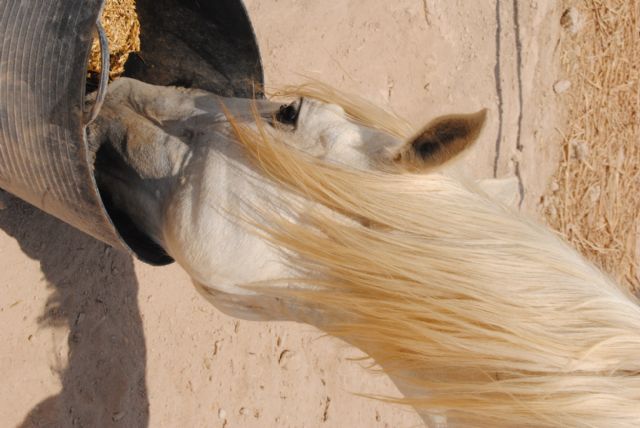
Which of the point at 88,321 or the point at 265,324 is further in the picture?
the point at 265,324

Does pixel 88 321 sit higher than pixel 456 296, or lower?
lower

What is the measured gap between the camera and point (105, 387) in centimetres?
206

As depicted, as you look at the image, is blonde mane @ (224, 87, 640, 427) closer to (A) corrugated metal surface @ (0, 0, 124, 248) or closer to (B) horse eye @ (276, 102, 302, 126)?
(B) horse eye @ (276, 102, 302, 126)

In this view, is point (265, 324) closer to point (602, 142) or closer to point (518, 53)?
point (518, 53)

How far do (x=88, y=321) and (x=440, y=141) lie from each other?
1347 millimetres

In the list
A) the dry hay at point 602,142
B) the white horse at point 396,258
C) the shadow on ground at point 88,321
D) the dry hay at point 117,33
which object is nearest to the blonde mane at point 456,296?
the white horse at point 396,258

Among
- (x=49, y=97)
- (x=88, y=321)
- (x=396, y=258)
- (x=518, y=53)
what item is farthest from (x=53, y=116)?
(x=518, y=53)

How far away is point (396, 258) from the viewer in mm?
1169

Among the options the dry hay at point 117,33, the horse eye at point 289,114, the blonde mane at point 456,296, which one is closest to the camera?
the blonde mane at point 456,296

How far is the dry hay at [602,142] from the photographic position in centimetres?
382

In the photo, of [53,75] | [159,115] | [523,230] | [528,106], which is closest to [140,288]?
[159,115]

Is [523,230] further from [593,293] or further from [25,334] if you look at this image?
[25,334]

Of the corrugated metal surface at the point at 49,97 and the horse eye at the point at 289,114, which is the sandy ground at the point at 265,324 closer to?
the horse eye at the point at 289,114

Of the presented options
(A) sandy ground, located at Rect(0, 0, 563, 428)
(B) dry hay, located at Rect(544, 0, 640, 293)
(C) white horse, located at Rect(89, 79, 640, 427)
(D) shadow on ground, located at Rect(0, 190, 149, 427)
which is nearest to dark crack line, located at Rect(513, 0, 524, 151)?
(A) sandy ground, located at Rect(0, 0, 563, 428)
